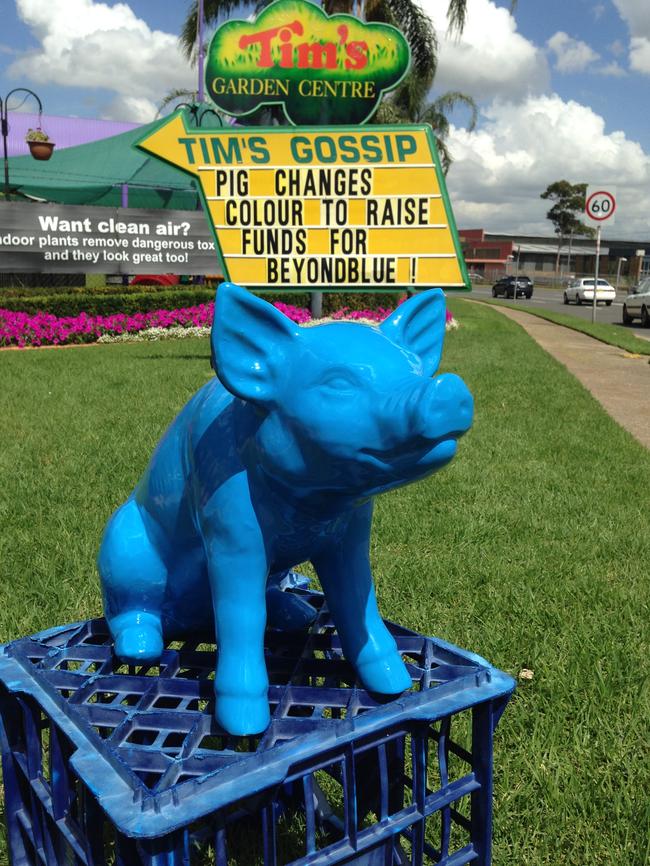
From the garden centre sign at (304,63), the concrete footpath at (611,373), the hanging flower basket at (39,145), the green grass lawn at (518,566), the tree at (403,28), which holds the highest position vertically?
the tree at (403,28)

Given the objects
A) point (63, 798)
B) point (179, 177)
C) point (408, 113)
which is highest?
point (408, 113)

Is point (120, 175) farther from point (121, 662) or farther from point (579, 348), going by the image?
point (121, 662)

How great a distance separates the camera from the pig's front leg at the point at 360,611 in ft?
4.37

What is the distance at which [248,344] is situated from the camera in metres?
1.14

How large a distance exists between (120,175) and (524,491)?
17414 millimetres

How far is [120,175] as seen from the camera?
1866 centimetres

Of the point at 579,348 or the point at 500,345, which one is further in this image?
the point at 579,348

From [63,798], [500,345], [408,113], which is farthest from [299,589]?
[408,113]

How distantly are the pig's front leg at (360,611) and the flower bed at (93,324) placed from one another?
346 inches

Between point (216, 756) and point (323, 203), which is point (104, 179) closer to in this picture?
point (323, 203)

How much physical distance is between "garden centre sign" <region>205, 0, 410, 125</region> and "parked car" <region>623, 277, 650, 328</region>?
1275cm

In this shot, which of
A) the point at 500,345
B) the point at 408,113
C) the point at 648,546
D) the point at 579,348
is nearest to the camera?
the point at 648,546

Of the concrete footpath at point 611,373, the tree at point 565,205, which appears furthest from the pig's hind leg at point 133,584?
the tree at point 565,205

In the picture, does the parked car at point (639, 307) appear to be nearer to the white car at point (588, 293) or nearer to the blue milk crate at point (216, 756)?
the white car at point (588, 293)
